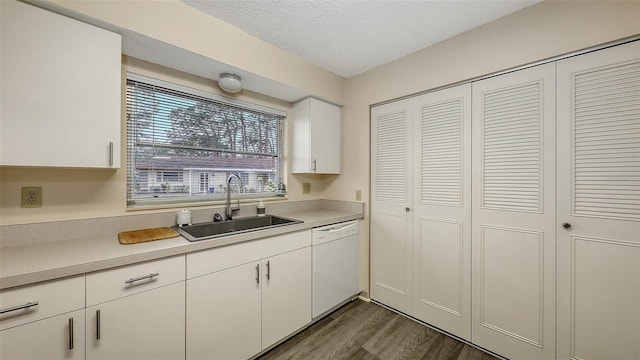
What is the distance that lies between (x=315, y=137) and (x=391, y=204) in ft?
3.44

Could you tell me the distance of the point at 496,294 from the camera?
1.75 m

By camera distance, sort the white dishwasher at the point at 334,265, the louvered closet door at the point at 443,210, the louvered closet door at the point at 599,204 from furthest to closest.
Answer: the white dishwasher at the point at 334,265 → the louvered closet door at the point at 443,210 → the louvered closet door at the point at 599,204

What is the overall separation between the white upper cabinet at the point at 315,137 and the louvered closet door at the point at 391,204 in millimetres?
440

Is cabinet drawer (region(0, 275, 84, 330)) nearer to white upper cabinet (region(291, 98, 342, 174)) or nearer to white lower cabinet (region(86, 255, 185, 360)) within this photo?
white lower cabinet (region(86, 255, 185, 360))

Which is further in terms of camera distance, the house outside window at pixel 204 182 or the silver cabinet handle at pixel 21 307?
the house outside window at pixel 204 182

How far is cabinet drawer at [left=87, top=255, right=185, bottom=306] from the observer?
1092mm

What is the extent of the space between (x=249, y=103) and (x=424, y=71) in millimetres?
1667

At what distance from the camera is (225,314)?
4.96 ft

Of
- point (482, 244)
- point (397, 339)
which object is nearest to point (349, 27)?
point (482, 244)

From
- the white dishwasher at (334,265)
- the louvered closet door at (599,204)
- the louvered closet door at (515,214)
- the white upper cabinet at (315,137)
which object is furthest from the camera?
the white upper cabinet at (315,137)

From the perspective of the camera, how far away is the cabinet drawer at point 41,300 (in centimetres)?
92

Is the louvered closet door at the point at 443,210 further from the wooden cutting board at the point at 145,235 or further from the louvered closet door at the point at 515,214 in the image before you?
the wooden cutting board at the point at 145,235

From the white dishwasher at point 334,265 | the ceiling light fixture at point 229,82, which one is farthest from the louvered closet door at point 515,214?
the ceiling light fixture at point 229,82

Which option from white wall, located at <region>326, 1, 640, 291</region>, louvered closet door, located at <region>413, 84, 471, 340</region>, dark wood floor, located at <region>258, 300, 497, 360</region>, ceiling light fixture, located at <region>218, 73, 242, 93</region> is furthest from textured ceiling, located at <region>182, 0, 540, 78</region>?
dark wood floor, located at <region>258, 300, 497, 360</region>
